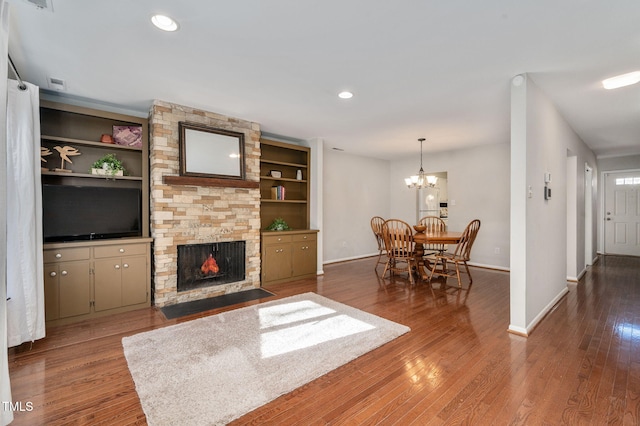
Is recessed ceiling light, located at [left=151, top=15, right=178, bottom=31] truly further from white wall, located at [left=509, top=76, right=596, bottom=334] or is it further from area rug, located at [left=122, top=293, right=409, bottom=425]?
white wall, located at [left=509, top=76, right=596, bottom=334]

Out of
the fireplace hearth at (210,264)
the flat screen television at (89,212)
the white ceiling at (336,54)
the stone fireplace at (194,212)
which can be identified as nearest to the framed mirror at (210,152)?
the stone fireplace at (194,212)

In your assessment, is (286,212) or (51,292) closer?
(51,292)

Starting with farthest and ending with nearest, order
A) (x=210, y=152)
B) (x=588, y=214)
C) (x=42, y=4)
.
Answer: (x=588, y=214) < (x=210, y=152) < (x=42, y=4)

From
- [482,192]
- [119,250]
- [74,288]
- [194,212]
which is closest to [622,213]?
[482,192]

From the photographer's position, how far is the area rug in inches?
69.7

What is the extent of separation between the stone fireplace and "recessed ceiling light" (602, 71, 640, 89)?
405 centimetres

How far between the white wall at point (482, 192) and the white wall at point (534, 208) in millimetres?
1742

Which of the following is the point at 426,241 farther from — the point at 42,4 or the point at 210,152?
the point at 42,4

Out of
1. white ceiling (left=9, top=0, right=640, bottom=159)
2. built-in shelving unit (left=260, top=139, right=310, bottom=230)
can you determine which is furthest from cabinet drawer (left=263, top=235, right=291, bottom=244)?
white ceiling (left=9, top=0, right=640, bottom=159)

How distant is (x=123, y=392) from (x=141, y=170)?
2817mm

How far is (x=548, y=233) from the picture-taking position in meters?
3.39

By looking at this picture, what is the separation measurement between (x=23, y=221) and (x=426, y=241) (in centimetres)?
471

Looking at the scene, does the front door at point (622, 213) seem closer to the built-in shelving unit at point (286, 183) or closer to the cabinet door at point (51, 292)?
the built-in shelving unit at point (286, 183)

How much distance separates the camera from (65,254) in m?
2.98
